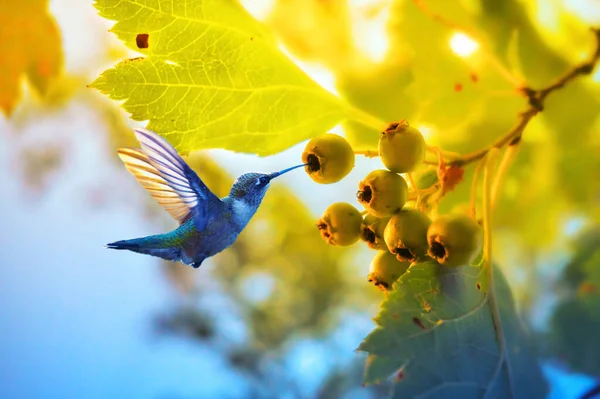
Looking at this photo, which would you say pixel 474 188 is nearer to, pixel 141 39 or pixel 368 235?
pixel 368 235

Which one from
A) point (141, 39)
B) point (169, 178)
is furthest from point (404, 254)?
point (141, 39)

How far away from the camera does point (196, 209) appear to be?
19.8 inches

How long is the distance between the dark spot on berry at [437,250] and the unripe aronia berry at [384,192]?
5 centimetres

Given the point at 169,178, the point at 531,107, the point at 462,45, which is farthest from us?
the point at 462,45

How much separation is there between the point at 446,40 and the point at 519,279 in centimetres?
132

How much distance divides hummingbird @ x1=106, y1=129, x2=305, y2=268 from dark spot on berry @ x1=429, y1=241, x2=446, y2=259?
17 cm

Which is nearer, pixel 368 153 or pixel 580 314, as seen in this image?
pixel 368 153

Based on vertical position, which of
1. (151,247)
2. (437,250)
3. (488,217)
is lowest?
(151,247)

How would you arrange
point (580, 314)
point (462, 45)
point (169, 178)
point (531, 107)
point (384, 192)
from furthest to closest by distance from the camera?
1. point (580, 314)
2. point (462, 45)
3. point (531, 107)
4. point (384, 192)
5. point (169, 178)

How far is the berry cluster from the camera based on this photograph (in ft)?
1.85

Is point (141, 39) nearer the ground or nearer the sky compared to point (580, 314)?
nearer the ground

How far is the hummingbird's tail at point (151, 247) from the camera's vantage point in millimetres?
468

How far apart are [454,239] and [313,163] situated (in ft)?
0.56

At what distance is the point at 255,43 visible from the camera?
0.71 m
